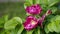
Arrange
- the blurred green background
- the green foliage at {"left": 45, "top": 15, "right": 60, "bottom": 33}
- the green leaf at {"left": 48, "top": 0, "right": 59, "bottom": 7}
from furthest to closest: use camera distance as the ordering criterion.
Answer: the blurred green background
the green leaf at {"left": 48, "top": 0, "right": 59, "bottom": 7}
the green foliage at {"left": 45, "top": 15, "right": 60, "bottom": 33}

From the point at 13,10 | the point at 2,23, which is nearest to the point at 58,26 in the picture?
the point at 2,23

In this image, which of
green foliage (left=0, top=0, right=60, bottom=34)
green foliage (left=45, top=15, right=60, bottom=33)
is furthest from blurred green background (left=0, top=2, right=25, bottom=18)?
green foliage (left=45, top=15, right=60, bottom=33)

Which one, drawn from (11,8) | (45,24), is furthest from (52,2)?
(11,8)

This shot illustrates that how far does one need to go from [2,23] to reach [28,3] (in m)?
0.17

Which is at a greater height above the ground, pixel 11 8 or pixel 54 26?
pixel 54 26

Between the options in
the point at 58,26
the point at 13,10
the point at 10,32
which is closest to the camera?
the point at 58,26

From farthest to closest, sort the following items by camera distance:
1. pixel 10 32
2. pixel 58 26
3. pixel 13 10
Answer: pixel 13 10
pixel 10 32
pixel 58 26

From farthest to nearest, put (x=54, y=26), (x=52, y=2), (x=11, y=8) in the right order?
(x=11, y=8), (x=52, y=2), (x=54, y=26)

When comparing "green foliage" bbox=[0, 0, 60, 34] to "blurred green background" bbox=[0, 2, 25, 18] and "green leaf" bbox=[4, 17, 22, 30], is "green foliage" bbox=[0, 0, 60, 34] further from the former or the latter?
"blurred green background" bbox=[0, 2, 25, 18]

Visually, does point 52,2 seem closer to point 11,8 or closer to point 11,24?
point 11,24

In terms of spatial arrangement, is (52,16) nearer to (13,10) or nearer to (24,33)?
(24,33)

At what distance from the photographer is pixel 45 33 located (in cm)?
79

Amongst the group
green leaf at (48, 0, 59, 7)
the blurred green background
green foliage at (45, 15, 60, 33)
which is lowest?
the blurred green background

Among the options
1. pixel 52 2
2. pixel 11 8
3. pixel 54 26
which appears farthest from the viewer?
pixel 11 8
